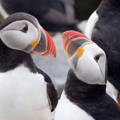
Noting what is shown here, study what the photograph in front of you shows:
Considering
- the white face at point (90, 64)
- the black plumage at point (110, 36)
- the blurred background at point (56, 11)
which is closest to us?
the white face at point (90, 64)

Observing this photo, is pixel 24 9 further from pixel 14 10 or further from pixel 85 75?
pixel 85 75

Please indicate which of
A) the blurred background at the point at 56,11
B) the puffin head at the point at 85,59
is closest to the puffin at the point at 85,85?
the puffin head at the point at 85,59

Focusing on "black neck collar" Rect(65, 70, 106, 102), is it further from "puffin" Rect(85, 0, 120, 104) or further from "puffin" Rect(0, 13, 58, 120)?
"puffin" Rect(85, 0, 120, 104)

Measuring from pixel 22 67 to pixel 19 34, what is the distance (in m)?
0.30

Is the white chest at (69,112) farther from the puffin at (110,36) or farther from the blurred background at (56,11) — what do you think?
the blurred background at (56,11)

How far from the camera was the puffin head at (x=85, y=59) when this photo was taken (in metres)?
4.98

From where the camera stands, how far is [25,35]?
5613 millimetres

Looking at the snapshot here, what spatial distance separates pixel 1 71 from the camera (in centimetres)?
568

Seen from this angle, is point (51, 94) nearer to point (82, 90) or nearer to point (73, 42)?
point (82, 90)

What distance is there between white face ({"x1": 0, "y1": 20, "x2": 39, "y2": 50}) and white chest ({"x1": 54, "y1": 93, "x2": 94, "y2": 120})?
0.68m

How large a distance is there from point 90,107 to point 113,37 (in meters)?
1.54

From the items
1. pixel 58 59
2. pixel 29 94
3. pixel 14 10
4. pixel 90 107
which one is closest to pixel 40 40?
pixel 29 94

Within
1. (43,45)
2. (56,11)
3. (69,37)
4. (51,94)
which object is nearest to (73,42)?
(69,37)

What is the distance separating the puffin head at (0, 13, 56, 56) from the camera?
557 cm
